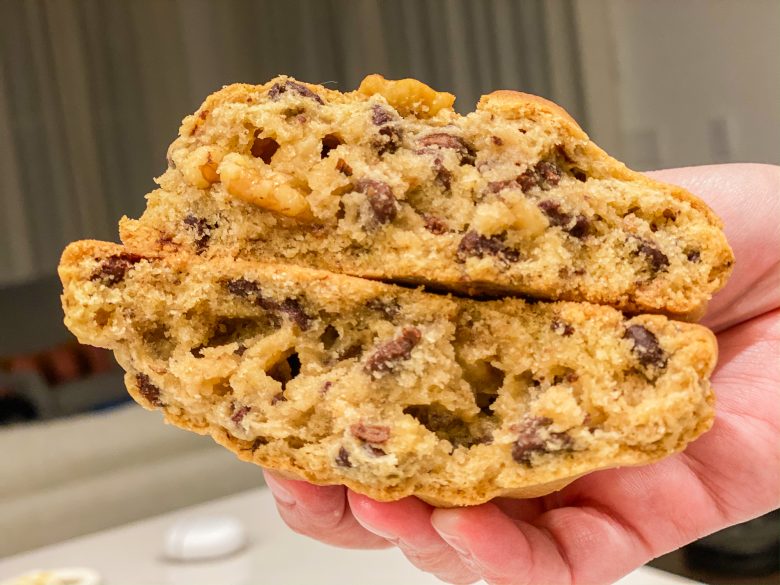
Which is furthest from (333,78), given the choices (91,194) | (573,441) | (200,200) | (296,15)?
(573,441)

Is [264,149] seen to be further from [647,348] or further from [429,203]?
[647,348]

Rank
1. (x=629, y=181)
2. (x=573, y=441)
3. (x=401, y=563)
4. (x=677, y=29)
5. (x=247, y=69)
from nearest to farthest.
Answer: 1. (x=573, y=441)
2. (x=629, y=181)
3. (x=401, y=563)
4. (x=677, y=29)
5. (x=247, y=69)

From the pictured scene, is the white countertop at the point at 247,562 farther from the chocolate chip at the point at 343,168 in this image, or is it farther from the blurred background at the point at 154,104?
the chocolate chip at the point at 343,168

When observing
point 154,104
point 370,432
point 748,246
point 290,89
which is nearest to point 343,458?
point 370,432

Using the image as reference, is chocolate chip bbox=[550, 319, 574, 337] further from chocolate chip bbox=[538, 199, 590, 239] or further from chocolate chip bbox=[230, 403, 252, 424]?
chocolate chip bbox=[230, 403, 252, 424]

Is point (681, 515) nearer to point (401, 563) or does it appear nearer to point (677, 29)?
point (401, 563)

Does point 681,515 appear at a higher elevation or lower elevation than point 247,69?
lower

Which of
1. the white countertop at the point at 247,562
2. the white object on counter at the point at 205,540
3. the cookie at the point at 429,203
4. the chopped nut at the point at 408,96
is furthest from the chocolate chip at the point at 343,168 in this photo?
the white object on counter at the point at 205,540
